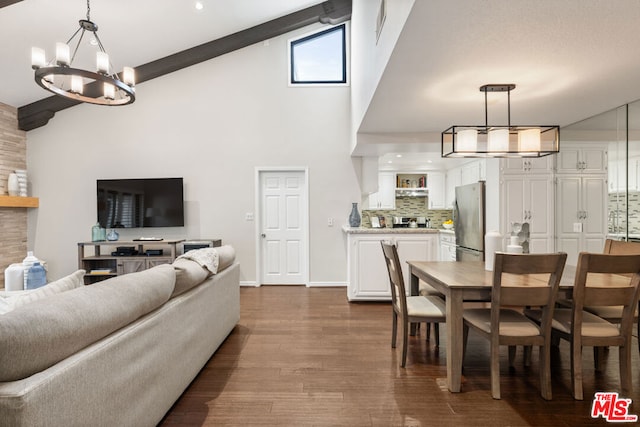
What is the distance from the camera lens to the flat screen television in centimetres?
Answer: 538

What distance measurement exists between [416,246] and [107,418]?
3.73 meters

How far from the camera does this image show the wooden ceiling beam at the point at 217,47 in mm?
5348

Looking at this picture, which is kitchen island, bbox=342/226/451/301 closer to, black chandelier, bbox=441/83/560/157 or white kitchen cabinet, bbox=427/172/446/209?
black chandelier, bbox=441/83/560/157

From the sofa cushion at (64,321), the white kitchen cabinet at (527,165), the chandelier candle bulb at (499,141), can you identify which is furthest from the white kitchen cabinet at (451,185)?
the sofa cushion at (64,321)

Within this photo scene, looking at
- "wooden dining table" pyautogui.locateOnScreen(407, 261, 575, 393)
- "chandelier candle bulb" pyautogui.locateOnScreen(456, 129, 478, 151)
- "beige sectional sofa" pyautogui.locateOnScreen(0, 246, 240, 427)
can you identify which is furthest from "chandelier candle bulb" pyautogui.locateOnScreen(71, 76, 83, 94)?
"wooden dining table" pyautogui.locateOnScreen(407, 261, 575, 393)

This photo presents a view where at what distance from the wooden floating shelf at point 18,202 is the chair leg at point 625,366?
275 inches

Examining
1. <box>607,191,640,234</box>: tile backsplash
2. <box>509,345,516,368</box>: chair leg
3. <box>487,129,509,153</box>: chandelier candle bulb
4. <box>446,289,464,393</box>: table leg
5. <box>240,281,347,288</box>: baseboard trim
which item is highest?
<box>487,129,509,153</box>: chandelier candle bulb

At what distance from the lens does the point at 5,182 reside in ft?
16.8

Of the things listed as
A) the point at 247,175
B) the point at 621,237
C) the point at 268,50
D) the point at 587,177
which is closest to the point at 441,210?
the point at 587,177

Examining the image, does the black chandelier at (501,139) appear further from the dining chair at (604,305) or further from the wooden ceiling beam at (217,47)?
the wooden ceiling beam at (217,47)

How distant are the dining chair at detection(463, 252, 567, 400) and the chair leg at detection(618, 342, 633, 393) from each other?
440mm

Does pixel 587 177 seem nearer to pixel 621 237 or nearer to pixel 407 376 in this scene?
pixel 621 237

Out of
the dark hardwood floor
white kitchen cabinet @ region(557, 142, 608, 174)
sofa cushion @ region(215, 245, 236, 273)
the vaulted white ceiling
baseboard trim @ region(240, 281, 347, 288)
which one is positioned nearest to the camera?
the vaulted white ceiling

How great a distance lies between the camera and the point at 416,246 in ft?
14.5
